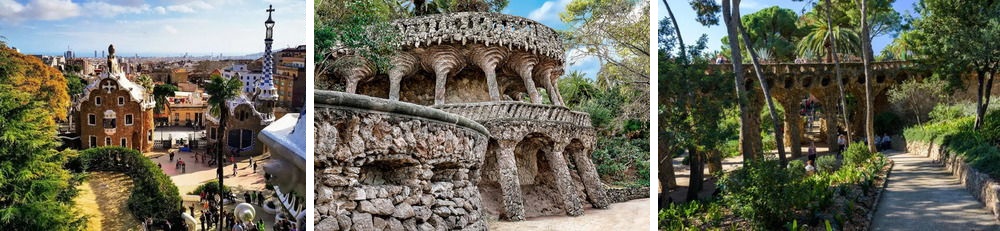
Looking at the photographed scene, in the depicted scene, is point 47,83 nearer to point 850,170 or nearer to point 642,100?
point 642,100

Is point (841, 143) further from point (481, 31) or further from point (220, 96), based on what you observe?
point (220, 96)

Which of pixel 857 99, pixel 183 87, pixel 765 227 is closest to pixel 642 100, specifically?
pixel 765 227

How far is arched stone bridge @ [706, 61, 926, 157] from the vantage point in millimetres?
13445

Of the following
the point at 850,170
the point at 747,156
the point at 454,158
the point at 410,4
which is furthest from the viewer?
the point at 850,170

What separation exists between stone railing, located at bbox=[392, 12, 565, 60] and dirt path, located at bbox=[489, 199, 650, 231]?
2.34m

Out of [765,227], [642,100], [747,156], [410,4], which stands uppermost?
[410,4]

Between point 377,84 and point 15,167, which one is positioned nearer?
point 15,167

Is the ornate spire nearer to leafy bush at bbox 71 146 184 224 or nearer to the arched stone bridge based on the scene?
leafy bush at bbox 71 146 184 224

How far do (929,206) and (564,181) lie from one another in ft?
14.5

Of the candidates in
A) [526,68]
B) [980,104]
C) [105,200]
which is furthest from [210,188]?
[980,104]

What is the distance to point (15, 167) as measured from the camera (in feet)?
20.5

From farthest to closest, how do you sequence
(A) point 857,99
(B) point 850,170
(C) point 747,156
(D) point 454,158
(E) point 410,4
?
(A) point 857,99, (B) point 850,170, (C) point 747,156, (E) point 410,4, (D) point 454,158

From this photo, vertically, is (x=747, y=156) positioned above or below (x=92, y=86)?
below

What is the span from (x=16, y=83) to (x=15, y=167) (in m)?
1.16
